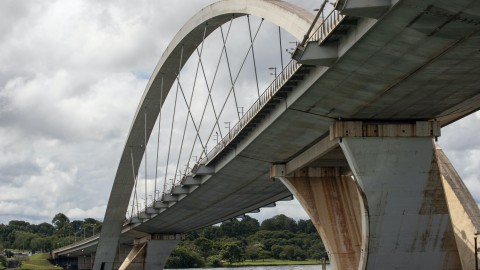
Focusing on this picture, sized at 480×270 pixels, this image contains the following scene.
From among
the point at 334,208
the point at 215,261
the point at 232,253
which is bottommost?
the point at 334,208

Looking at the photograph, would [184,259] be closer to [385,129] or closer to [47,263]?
[47,263]

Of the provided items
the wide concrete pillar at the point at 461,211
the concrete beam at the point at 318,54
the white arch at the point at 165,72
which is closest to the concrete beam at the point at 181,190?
the white arch at the point at 165,72

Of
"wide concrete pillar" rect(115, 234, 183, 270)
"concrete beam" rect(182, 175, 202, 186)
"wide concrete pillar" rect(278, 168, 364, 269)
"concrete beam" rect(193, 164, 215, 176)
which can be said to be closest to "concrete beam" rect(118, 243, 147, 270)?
"wide concrete pillar" rect(115, 234, 183, 270)

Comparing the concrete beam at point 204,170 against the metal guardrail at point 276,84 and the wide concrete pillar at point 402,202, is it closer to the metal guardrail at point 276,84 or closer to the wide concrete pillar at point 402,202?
the metal guardrail at point 276,84

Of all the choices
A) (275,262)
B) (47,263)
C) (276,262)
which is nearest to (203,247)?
(275,262)

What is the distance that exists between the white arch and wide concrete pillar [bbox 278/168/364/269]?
1115cm

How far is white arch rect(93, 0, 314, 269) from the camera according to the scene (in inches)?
1414

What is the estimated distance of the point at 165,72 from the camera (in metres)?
69.4

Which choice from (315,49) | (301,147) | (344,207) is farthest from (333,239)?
(315,49)

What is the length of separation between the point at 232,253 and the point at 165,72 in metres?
125

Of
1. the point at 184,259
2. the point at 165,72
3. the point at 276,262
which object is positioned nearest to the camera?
the point at 165,72

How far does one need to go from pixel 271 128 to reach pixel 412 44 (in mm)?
16186

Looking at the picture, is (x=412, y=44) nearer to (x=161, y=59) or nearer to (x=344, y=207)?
(x=344, y=207)

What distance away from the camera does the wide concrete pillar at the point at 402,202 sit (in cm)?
3506
